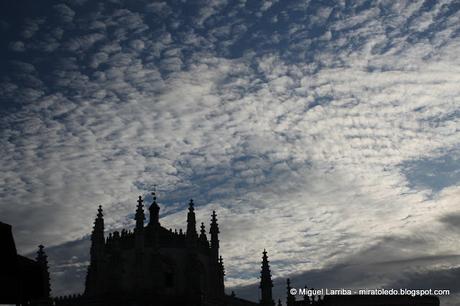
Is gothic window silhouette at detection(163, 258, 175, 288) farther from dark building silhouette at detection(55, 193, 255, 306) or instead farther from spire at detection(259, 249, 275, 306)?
spire at detection(259, 249, 275, 306)

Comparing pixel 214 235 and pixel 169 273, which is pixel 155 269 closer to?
pixel 169 273

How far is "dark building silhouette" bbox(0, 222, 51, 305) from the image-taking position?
1478 centimetres

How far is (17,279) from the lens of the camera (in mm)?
15375

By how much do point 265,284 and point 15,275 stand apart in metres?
44.1

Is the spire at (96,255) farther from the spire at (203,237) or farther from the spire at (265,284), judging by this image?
the spire at (265,284)

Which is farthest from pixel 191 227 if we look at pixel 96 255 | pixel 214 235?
pixel 96 255

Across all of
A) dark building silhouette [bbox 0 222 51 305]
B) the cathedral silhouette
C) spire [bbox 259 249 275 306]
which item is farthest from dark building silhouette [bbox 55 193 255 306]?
dark building silhouette [bbox 0 222 51 305]

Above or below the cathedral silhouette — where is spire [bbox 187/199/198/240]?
above

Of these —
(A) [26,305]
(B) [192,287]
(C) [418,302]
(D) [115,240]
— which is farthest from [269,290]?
(A) [26,305]

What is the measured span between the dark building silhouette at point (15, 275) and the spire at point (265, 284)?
42328mm

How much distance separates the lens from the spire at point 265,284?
55.8m

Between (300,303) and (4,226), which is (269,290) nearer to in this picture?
(300,303)

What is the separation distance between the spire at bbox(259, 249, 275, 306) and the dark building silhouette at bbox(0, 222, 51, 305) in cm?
4233

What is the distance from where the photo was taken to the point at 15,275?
15.2 m
